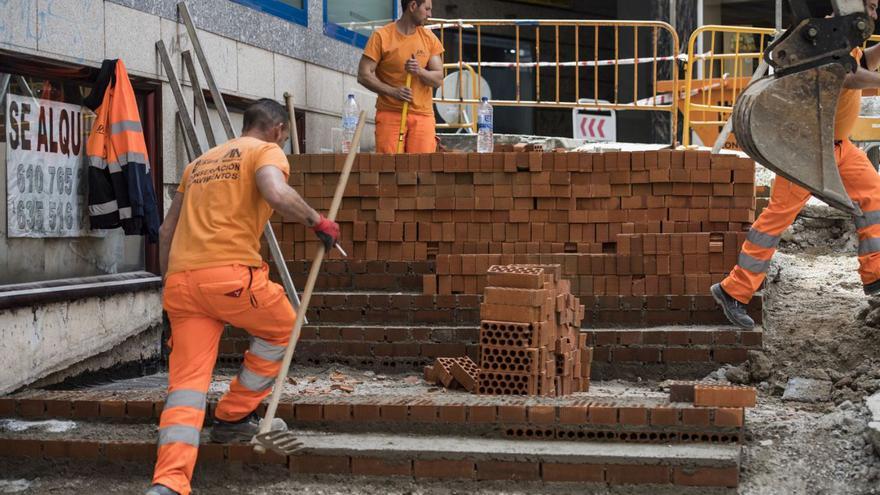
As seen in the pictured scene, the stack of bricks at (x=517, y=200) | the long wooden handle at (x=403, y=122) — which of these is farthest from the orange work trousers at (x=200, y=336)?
the long wooden handle at (x=403, y=122)

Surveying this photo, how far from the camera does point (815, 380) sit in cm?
704

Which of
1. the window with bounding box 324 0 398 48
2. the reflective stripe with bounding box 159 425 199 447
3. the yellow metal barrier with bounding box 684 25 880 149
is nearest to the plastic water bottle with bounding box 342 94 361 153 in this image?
the window with bounding box 324 0 398 48

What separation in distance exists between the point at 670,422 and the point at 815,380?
171cm

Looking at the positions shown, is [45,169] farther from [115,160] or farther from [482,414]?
[482,414]

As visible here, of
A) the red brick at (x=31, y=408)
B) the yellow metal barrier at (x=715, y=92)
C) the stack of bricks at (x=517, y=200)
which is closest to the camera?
the red brick at (x=31, y=408)

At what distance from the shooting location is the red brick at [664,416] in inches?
227

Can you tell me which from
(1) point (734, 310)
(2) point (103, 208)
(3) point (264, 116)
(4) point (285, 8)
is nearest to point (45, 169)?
(2) point (103, 208)

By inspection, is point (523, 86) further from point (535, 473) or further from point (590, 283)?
point (535, 473)

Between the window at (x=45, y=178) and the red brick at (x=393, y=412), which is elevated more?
the window at (x=45, y=178)

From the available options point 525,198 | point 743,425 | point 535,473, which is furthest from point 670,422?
point 525,198

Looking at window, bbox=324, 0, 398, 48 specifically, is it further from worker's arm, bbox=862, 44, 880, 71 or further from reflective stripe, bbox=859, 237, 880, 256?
reflective stripe, bbox=859, 237, 880, 256

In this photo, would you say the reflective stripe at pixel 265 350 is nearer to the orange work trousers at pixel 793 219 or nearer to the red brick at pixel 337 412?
the red brick at pixel 337 412

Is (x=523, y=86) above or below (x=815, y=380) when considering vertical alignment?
above

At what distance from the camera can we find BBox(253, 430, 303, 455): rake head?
17.3ft
